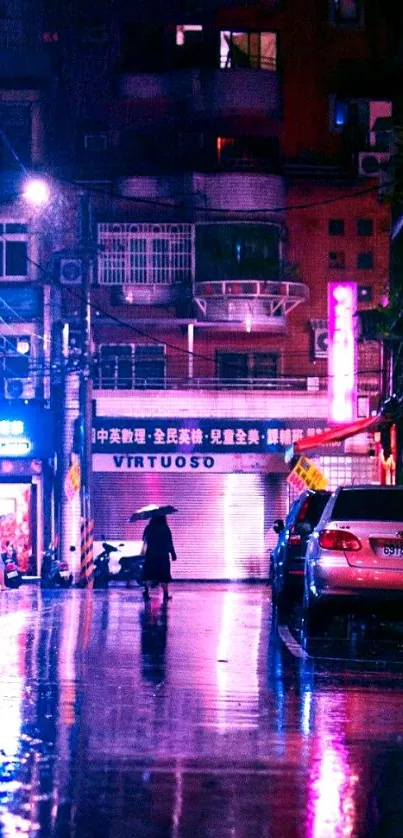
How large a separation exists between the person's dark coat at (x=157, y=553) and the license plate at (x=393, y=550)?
49.7ft

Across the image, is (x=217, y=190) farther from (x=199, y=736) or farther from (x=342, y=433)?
(x=199, y=736)

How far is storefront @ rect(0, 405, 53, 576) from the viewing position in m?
48.6

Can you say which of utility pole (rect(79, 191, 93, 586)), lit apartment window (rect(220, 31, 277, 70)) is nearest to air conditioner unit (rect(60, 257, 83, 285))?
utility pole (rect(79, 191, 93, 586))

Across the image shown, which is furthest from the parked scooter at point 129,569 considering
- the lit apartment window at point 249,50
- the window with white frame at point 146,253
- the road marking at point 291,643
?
the road marking at point 291,643

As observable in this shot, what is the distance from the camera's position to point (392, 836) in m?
8.22

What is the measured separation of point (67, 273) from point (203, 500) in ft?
27.2

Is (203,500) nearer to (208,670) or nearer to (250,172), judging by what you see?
(250,172)

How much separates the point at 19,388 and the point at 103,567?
6103 millimetres

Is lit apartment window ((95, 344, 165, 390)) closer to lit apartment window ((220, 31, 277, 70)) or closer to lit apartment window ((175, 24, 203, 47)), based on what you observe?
lit apartment window ((220, 31, 277, 70))

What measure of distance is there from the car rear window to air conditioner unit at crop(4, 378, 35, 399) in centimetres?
3008

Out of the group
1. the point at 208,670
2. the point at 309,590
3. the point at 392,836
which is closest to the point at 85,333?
the point at 309,590

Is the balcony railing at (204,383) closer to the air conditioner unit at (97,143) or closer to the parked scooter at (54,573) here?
the parked scooter at (54,573)

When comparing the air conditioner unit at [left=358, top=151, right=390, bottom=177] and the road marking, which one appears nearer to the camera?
the road marking

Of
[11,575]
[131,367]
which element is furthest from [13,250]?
[11,575]
